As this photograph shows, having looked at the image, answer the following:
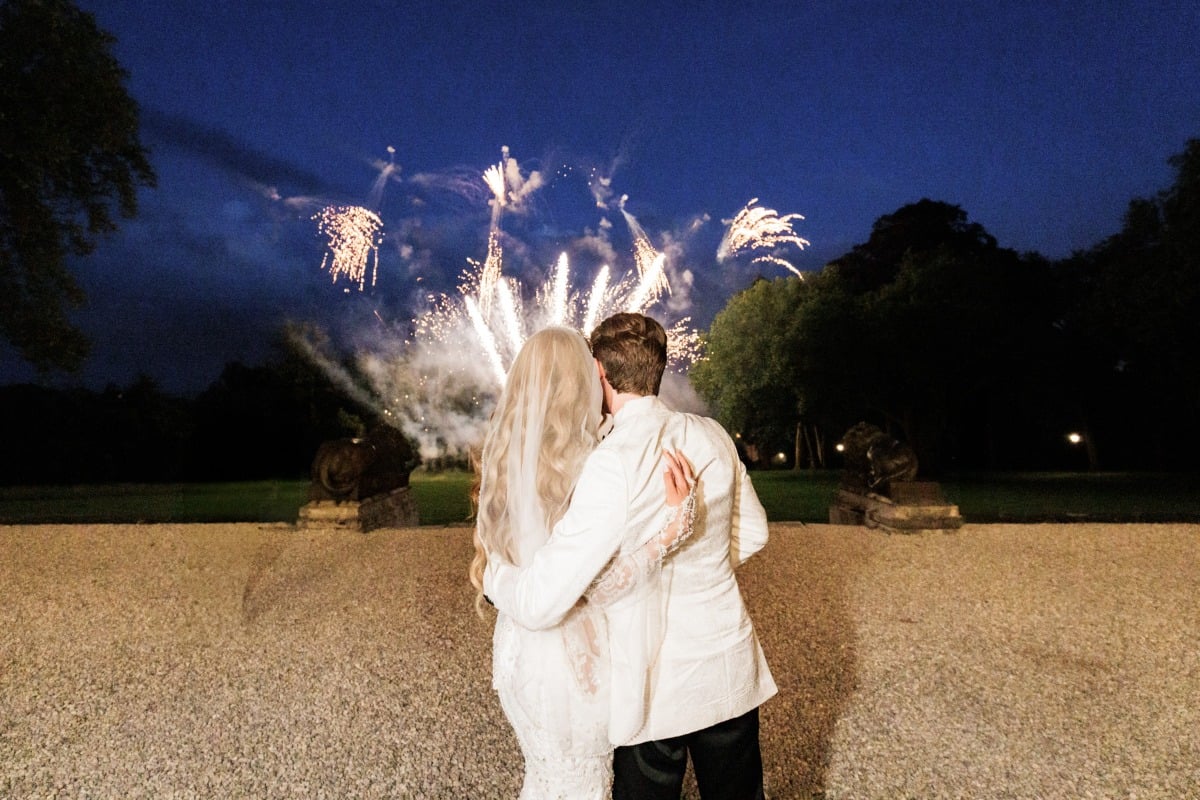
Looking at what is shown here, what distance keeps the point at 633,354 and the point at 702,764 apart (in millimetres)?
1180

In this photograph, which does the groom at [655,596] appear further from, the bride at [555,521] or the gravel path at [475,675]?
the gravel path at [475,675]

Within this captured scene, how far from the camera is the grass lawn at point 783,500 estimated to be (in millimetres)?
13195

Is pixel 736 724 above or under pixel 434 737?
above

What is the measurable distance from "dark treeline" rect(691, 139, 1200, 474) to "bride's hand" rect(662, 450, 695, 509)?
20.3 m

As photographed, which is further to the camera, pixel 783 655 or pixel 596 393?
pixel 783 655

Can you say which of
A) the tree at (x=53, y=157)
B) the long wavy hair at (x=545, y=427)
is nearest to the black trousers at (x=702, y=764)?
the long wavy hair at (x=545, y=427)

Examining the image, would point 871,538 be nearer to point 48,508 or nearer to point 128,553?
point 128,553

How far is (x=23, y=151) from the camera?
13.6 meters

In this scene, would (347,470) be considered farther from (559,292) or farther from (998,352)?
(998,352)

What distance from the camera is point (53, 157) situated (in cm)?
1385

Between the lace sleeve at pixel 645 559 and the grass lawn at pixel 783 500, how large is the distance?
8.71 meters

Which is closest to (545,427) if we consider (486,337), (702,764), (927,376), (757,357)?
(702,764)

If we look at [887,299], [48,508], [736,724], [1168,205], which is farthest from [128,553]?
[1168,205]

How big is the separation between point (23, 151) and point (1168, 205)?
25.3 meters
